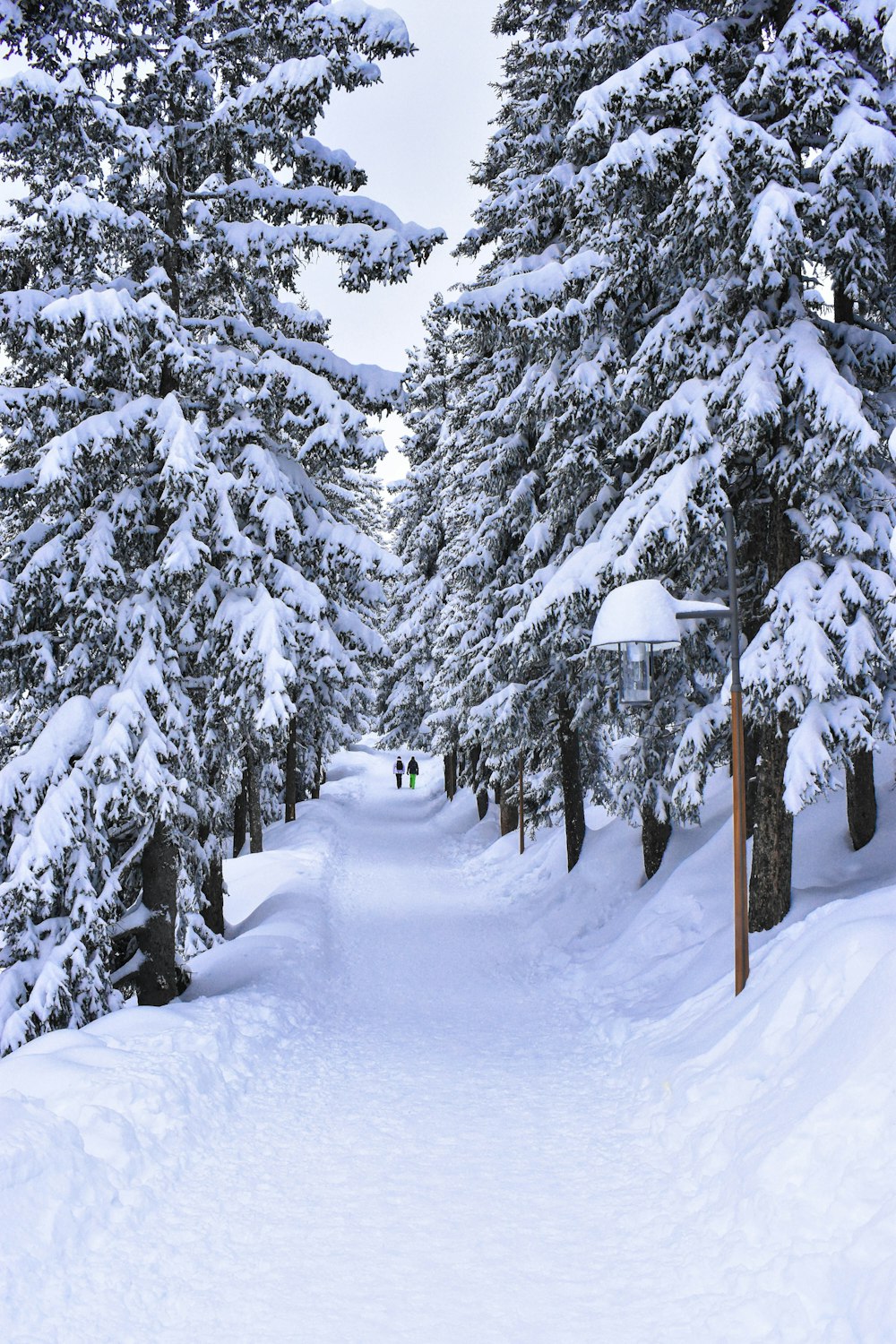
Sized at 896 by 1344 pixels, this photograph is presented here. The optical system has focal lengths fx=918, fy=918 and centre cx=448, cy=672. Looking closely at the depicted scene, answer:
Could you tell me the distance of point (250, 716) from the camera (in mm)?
9695

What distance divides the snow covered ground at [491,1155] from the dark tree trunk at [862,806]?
225mm

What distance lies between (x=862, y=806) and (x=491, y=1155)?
647cm

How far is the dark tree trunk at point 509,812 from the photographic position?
2289 centimetres

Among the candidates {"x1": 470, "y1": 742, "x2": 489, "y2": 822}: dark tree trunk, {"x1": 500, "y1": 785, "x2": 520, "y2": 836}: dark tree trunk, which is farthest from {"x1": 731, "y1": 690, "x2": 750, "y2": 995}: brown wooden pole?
{"x1": 470, "y1": 742, "x2": 489, "y2": 822}: dark tree trunk

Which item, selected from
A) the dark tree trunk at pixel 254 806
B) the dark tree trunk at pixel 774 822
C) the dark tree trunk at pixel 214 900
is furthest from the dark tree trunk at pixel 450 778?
the dark tree trunk at pixel 774 822

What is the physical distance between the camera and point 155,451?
929 cm

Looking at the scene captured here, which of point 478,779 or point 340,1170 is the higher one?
point 478,779

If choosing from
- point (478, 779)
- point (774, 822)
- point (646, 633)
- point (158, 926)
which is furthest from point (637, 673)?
point (478, 779)

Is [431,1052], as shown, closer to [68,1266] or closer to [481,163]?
[68,1266]

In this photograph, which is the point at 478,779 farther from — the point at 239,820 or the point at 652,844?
the point at 652,844

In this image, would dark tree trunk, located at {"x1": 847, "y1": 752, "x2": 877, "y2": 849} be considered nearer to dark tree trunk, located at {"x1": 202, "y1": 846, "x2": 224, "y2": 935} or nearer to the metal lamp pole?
the metal lamp pole

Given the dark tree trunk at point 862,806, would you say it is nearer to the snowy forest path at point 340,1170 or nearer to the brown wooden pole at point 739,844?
the brown wooden pole at point 739,844

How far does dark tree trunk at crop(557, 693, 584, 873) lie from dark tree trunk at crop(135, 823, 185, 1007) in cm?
757

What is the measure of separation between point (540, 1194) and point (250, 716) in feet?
17.9
